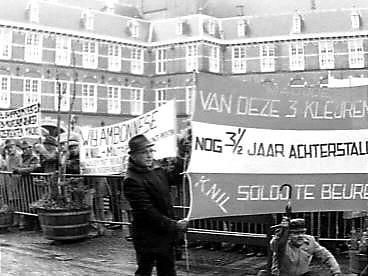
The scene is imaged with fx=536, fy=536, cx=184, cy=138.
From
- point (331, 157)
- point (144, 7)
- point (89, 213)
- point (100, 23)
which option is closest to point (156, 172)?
point (331, 157)

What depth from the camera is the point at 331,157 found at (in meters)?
5.80

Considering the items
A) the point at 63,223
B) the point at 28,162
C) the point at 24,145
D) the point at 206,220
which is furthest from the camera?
the point at 24,145

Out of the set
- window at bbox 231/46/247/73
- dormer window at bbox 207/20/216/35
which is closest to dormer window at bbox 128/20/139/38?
dormer window at bbox 207/20/216/35

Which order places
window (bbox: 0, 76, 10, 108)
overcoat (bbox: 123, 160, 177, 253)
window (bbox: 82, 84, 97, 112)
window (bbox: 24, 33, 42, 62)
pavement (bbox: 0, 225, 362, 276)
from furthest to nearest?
window (bbox: 82, 84, 97, 112) < window (bbox: 24, 33, 42, 62) < window (bbox: 0, 76, 10, 108) < pavement (bbox: 0, 225, 362, 276) < overcoat (bbox: 123, 160, 177, 253)

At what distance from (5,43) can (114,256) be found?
3408 cm

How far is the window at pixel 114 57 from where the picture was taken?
44188mm

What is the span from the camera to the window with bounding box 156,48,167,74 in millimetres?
46344

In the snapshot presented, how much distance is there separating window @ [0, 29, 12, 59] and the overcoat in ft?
120

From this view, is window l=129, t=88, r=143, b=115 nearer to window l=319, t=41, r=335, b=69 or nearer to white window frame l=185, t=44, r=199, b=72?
white window frame l=185, t=44, r=199, b=72

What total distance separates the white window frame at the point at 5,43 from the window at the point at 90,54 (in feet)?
19.6

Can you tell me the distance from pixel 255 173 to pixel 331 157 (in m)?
0.86

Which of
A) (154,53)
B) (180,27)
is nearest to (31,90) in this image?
(154,53)

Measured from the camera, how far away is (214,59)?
46.0 metres

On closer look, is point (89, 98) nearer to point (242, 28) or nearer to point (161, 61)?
point (161, 61)
